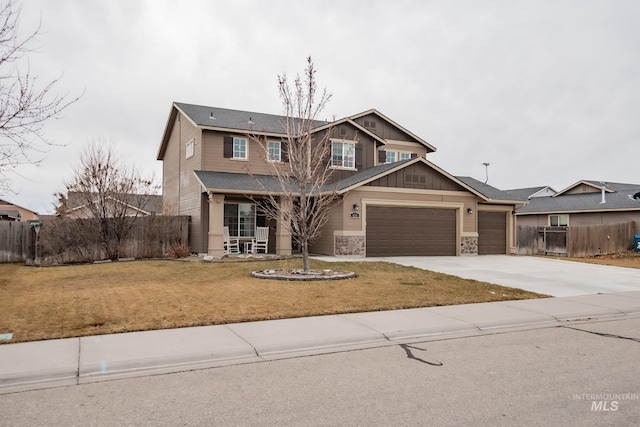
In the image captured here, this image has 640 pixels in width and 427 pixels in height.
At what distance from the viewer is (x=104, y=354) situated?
19.5ft

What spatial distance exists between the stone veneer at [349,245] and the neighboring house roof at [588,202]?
20777 mm

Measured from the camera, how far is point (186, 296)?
1018 centimetres

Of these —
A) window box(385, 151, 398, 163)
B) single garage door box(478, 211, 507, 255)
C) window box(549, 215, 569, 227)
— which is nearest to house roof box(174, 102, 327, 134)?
window box(385, 151, 398, 163)

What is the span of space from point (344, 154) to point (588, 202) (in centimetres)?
2099

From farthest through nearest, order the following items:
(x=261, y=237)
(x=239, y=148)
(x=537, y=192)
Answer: (x=537, y=192)
(x=239, y=148)
(x=261, y=237)

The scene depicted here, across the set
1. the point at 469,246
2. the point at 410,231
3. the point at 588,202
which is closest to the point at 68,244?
the point at 410,231

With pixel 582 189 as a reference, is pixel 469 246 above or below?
below

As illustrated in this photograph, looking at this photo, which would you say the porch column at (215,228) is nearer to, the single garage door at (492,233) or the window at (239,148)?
the window at (239,148)

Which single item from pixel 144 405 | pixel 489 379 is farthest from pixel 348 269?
pixel 144 405

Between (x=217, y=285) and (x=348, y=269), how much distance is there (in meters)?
5.05

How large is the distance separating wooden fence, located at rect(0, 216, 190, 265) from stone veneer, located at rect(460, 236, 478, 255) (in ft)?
42.4

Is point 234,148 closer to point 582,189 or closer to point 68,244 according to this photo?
point 68,244

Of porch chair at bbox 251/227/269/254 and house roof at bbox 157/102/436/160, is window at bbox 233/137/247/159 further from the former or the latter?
porch chair at bbox 251/227/269/254

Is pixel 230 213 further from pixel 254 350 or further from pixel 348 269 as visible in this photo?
pixel 254 350
